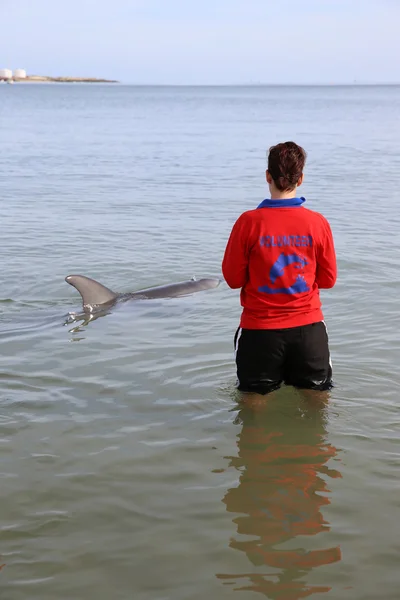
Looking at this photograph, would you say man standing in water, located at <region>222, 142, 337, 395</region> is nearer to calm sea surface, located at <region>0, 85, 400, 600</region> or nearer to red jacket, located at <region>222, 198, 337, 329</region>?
red jacket, located at <region>222, 198, 337, 329</region>

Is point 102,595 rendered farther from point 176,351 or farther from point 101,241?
point 101,241

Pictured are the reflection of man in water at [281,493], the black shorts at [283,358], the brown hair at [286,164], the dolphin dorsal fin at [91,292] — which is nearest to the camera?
the reflection of man in water at [281,493]

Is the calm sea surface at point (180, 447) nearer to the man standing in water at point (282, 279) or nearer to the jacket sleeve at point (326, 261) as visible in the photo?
the man standing in water at point (282, 279)

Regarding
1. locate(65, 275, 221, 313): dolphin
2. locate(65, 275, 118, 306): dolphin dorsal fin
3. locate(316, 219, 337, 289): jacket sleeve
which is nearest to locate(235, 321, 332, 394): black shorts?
locate(316, 219, 337, 289): jacket sleeve

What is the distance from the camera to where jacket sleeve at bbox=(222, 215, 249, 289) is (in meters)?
5.07

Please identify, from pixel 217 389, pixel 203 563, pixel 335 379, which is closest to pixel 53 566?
pixel 203 563

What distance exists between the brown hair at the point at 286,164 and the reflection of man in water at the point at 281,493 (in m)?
1.86

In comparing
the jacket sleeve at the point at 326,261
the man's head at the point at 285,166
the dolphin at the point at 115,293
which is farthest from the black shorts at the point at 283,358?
the dolphin at the point at 115,293

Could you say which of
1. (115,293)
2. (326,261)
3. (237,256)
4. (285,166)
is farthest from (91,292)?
→ (285,166)

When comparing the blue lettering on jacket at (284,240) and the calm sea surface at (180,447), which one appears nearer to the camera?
the calm sea surface at (180,447)

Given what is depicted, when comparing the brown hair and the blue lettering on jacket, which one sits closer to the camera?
the brown hair

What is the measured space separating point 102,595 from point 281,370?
2.17 metres

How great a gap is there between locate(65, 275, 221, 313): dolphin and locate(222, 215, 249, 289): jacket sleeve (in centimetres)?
431

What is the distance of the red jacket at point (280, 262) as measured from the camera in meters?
5.05
